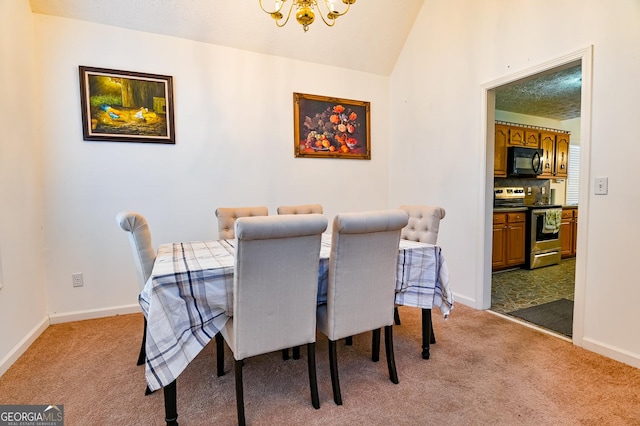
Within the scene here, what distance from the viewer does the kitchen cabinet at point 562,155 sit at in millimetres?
5320

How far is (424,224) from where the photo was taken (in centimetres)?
243

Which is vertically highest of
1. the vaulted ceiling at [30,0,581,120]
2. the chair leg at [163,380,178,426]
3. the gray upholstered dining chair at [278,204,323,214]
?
the vaulted ceiling at [30,0,581,120]

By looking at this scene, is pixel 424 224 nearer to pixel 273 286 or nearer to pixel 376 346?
pixel 376 346

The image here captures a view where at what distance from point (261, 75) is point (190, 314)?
8.98ft

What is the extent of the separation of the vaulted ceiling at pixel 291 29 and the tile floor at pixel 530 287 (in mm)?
2067

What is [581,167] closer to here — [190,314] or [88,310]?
[190,314]

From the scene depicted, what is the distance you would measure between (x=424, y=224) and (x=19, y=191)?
3.02 meters

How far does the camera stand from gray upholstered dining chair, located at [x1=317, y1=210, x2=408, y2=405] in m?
1.59

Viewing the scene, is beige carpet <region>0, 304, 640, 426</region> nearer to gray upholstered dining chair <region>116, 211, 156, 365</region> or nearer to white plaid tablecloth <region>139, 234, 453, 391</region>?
white plaid tablecloth <region>139, 234, 453, 391</region>

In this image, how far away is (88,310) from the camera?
2859 millimetres

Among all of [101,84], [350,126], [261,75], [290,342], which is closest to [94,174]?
[101,84]

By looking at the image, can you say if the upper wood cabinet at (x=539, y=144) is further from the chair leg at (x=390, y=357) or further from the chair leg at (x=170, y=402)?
the chair leg at (x=170, y=402)

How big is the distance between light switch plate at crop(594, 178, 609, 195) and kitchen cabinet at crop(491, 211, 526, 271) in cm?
200

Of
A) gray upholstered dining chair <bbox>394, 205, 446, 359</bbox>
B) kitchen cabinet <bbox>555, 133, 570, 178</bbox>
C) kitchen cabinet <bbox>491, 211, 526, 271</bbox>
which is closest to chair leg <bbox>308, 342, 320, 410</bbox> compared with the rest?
gray upholstered dining chair <bbox>394, 205, 446, 359</bbox>
